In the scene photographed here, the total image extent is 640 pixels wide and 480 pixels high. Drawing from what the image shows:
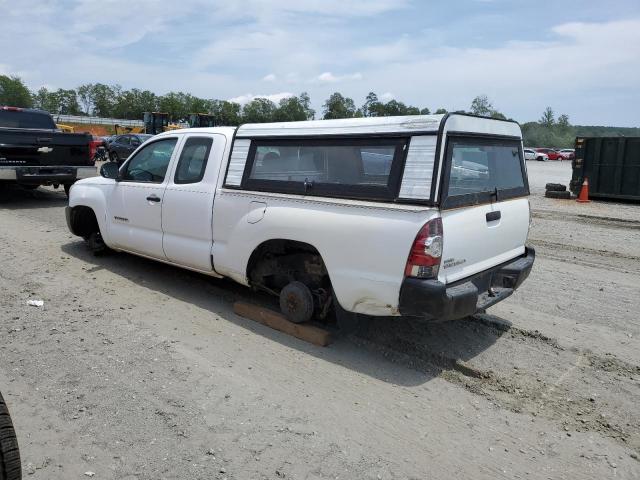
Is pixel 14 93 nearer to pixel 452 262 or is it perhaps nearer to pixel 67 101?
pixel 67 101

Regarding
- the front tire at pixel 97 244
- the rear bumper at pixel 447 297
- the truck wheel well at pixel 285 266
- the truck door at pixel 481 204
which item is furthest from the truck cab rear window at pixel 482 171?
the front tire at pixel 97 244

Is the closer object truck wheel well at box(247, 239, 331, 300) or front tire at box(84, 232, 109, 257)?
truck wheel well at box(247, 239, 331, 300)

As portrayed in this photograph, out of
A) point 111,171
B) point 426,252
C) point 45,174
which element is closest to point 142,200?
point 111,171

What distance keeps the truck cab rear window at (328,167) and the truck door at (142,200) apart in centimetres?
142

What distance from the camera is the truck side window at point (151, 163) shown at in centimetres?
582

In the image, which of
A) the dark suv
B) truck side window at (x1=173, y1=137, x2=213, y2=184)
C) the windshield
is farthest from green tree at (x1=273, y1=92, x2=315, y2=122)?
truck side window at (x1=173, y1=137, x2=213, y2=184)

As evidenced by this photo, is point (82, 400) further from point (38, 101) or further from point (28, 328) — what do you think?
point (38, 101)

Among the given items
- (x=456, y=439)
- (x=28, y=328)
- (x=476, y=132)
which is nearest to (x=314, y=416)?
(x=456, y=439)

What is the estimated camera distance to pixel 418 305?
3.71 m

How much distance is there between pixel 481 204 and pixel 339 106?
162ft

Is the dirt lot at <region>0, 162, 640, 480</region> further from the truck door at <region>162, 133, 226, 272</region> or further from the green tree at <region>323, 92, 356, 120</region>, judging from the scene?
the green tree at <region>323, 92, 356, 120</region>

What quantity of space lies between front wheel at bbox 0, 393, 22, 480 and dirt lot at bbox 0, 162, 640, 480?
69cm

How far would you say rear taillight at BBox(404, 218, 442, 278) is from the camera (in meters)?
3.64

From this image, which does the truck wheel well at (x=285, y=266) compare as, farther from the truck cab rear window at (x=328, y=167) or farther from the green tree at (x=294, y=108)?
the green tree at (x=294, y=108)
